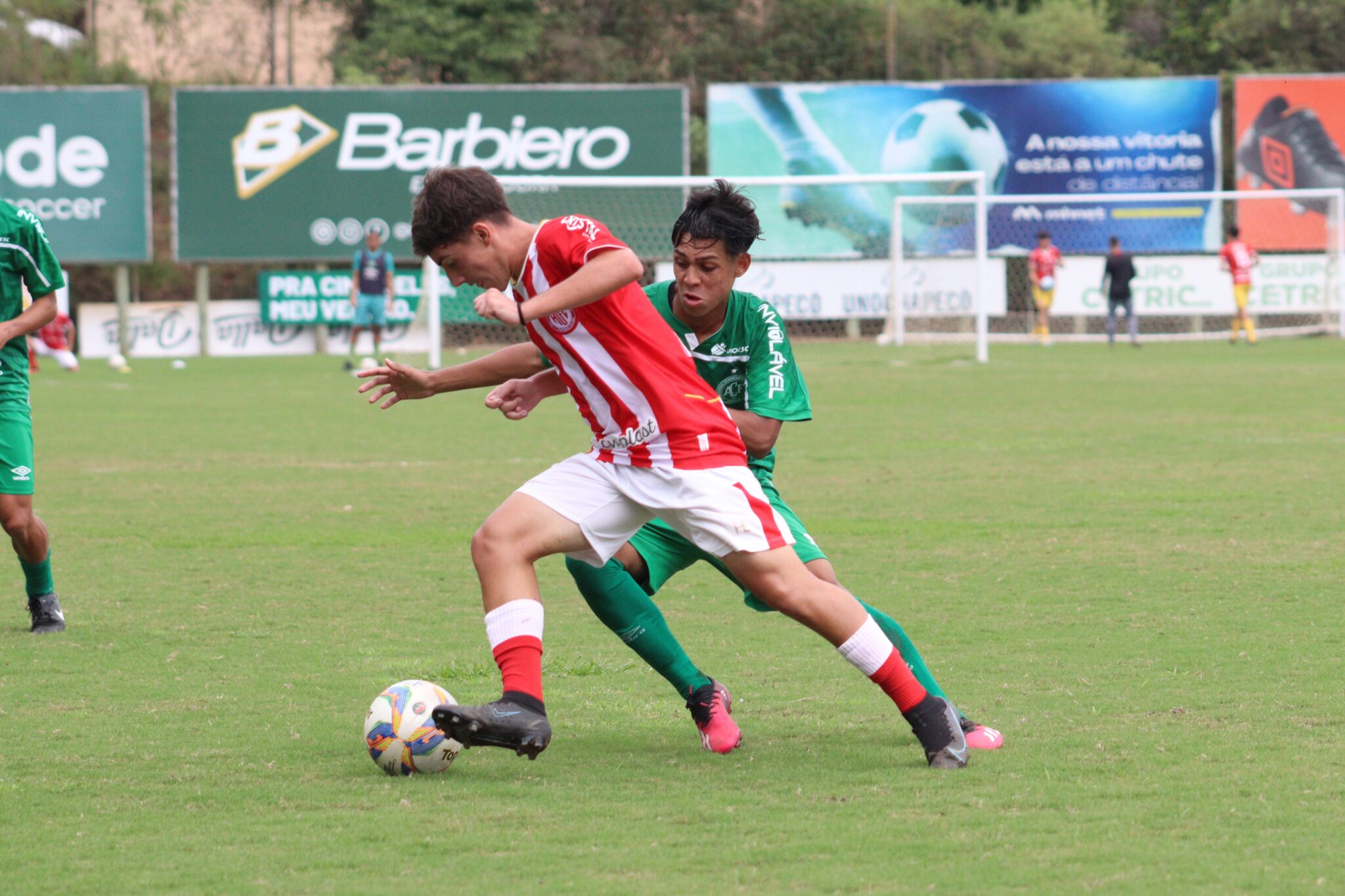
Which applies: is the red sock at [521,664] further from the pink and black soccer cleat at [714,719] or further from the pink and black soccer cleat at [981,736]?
the pink and black soccer cleat at [981,736]

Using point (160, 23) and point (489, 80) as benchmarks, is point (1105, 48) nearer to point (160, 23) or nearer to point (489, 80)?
point (489, 80)

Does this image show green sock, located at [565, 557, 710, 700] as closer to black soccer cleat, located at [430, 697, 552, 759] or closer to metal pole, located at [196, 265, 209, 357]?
black soccer cleat, located at [430, 697, 552, 759]

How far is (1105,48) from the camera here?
42.2 m

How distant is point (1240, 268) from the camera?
27.7 metres

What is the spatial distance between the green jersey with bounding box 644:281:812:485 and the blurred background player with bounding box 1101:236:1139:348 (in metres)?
23.8

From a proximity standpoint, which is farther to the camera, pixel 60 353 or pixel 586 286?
pixel 60 353

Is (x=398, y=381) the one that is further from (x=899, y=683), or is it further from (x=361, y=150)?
(x=361, y=150)

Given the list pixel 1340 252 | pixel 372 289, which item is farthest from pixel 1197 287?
pixel 372 289

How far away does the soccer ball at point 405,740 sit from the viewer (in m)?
4.18

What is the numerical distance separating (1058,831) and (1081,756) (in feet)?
2.24

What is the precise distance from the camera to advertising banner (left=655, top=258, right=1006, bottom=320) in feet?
96.7

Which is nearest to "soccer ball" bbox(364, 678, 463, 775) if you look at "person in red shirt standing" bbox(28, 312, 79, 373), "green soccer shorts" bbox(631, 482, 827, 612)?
"green soccer shorts" bbox(631, 482, 827, 612)

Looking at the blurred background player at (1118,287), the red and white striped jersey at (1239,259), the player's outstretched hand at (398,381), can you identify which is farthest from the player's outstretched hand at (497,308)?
the red and white striped jersey at (1239,259)

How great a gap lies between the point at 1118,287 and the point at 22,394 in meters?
23.5
